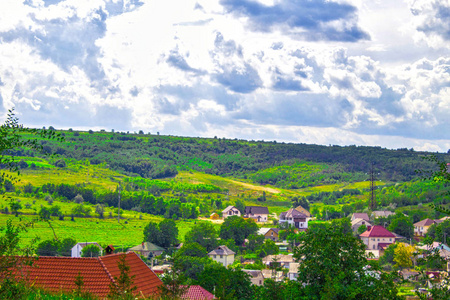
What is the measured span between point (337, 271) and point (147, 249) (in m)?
57.1

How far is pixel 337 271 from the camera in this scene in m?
23.2

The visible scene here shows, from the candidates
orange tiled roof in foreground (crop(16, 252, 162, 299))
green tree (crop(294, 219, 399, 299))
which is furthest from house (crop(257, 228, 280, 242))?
orange tiled roof in foreground (crop(16, 252, 162, 299))

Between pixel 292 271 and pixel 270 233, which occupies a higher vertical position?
pixel 292 271

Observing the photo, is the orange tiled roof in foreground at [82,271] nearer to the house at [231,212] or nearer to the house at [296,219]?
the house at [296,219]

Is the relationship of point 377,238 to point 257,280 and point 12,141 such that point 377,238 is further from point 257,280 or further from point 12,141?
point 12,141

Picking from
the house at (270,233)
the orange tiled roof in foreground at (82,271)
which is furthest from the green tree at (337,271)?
the house at (270,233)

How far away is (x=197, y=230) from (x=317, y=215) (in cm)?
5392

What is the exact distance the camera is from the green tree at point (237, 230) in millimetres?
91938

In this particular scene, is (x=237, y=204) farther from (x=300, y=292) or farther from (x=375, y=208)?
(x=300, y=292)

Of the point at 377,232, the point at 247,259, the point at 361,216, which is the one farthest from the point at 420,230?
the point at 247,259

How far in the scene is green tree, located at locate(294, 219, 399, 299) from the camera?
856 inches

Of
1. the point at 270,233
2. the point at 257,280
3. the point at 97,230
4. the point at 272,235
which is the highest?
the point at 97,230

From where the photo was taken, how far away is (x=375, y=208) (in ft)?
426

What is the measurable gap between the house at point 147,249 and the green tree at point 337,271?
53.0m
